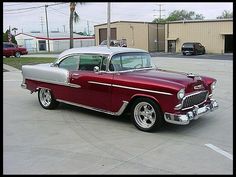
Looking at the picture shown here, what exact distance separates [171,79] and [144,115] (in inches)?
33.5

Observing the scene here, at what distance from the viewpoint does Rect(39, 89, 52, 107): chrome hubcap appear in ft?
28.1

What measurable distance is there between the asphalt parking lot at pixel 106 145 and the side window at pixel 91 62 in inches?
42.7

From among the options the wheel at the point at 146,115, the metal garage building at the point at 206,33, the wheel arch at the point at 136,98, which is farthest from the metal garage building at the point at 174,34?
the wheel at the point at 146,115

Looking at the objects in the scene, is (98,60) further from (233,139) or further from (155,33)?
(155,33)

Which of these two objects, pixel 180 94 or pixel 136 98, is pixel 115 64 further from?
pixel 180 94

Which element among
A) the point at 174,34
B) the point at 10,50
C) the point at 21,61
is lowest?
the point at 21,61

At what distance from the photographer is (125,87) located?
6.82 meters

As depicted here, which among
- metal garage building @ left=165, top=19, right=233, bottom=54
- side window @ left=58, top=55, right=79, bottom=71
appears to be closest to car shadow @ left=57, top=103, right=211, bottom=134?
side window @ left=58, top=55, right=79, bottom=71

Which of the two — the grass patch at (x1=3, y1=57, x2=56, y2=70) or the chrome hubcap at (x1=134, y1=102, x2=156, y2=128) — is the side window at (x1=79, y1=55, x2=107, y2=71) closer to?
the chrome hubcap at (x1=134, y1=102, x2=156, y2=128)

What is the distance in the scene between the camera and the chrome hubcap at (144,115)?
21.7 ft

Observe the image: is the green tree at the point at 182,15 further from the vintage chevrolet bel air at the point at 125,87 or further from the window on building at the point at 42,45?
the vintage chevrolet bel air at the point at 125,87

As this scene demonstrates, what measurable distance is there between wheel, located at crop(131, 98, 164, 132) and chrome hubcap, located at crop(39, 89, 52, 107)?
2588 mm

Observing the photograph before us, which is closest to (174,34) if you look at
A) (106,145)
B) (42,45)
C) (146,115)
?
(42,45)

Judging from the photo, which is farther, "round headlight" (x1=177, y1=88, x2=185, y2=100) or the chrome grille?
the chrome grille
